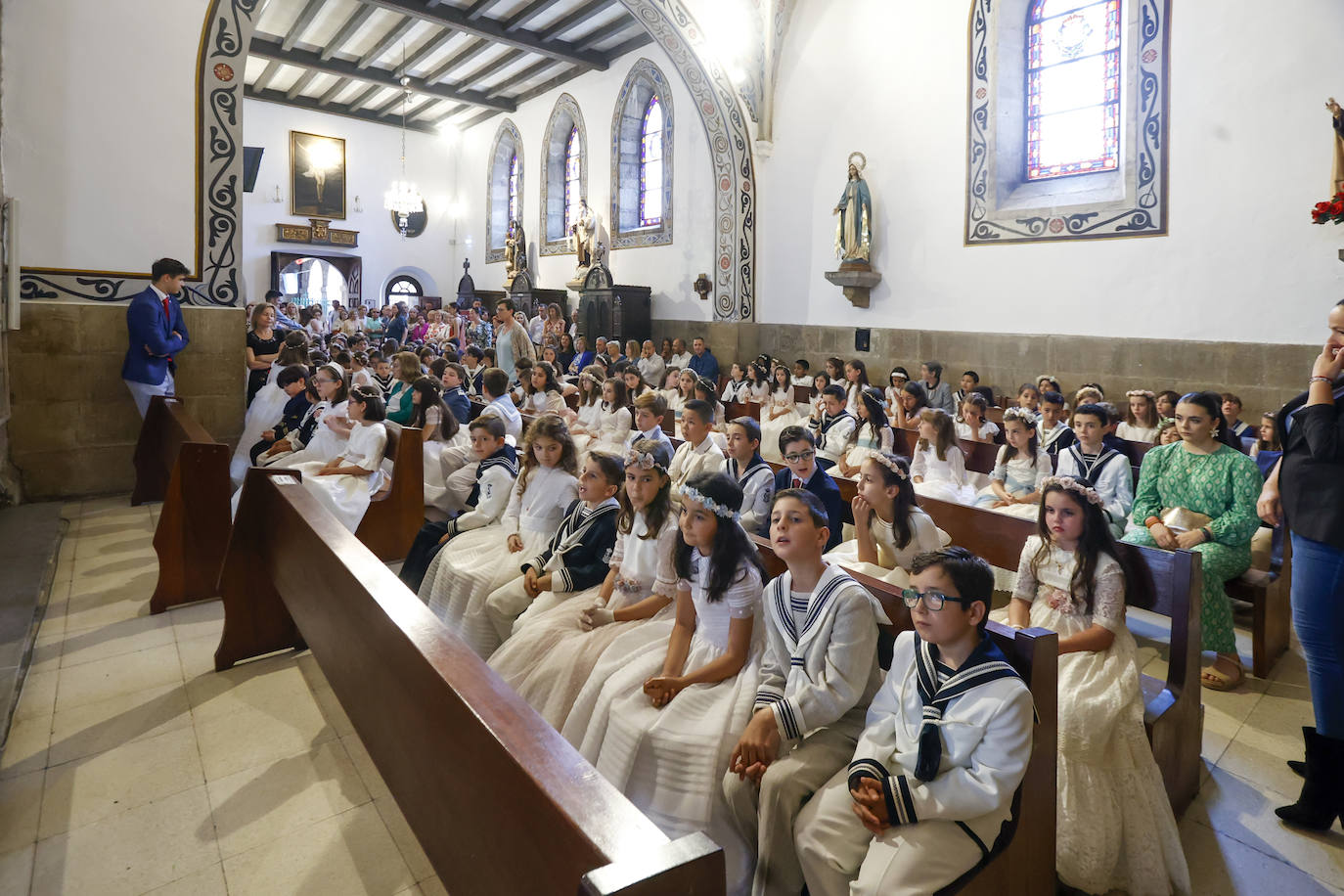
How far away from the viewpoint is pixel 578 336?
13180 millimetres

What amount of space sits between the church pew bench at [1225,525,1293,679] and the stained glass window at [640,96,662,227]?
11.9 m

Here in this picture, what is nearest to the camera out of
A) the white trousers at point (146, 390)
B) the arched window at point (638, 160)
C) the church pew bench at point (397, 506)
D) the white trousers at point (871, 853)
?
the white trousers at point (871, 853)

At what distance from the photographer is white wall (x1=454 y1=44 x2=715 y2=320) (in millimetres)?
13039

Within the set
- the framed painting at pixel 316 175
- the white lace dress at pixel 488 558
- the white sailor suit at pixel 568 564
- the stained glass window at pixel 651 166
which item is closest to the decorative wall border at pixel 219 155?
the white lace dress at pixel 488 558

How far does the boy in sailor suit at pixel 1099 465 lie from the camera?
4309 mm

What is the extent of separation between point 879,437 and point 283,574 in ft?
13.3

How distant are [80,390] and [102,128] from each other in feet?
6.75

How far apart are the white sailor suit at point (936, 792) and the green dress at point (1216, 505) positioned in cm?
227

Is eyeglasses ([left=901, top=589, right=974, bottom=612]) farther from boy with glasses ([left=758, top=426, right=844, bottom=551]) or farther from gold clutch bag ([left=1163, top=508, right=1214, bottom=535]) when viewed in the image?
gold clutch bag ([left=1163, top=508, right=1214, bottom=535])

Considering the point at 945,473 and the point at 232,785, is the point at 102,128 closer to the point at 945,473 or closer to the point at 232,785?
the point at 232,785

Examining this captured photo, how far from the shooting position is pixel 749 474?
152 inches

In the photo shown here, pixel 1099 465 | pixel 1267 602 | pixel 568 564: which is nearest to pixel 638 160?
pixel 1099 465

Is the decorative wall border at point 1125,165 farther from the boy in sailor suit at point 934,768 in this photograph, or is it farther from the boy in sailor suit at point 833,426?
the boy in sailor suit at point 934,768

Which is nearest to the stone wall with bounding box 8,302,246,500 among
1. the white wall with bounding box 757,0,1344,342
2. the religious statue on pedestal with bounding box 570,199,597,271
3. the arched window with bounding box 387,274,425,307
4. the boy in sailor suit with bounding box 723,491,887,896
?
the boy in sailor suit with bounding box 723,491,887,896
